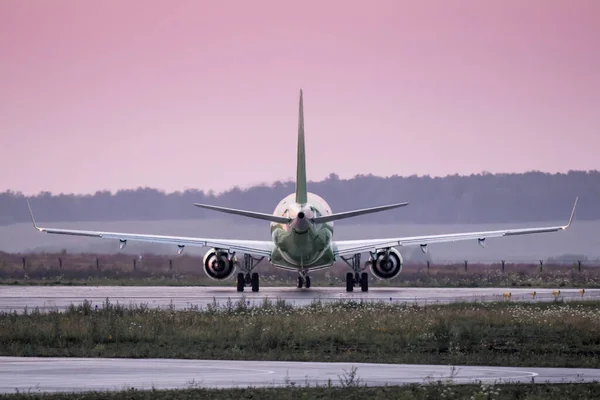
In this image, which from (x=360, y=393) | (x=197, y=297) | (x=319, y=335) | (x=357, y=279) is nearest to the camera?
(x=360, y=393)

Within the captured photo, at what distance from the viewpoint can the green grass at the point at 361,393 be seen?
19.0 meters

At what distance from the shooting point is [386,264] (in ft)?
191

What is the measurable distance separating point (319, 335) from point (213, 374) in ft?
26.5

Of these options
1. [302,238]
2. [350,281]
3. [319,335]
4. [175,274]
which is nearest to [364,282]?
[350,281]

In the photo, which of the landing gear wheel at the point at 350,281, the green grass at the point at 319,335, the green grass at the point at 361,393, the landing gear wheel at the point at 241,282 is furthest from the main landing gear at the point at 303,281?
the green grass at the point at 361,393

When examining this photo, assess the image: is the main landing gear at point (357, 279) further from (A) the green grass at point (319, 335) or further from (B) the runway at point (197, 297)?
(A) the green grass at point (319, 335)

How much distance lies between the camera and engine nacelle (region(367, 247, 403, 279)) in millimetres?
58219

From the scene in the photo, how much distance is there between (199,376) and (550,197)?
583 feet

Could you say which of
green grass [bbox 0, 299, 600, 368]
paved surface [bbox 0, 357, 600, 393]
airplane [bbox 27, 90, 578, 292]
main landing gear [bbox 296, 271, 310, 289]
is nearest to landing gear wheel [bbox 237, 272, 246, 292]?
airplane [bbox 27, 90, 578, 292]

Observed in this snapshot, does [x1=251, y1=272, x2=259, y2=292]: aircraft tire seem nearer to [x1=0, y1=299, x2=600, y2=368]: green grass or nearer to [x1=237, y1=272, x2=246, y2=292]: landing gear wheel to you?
[x1=237, y1=272, x2=246, y2=292]: landing gear wheel

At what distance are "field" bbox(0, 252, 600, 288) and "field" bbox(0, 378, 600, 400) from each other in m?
43.5

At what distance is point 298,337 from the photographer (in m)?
30.1

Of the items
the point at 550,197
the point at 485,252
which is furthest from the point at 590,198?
the point at 485,252

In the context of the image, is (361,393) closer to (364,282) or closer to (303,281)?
(364,282)
